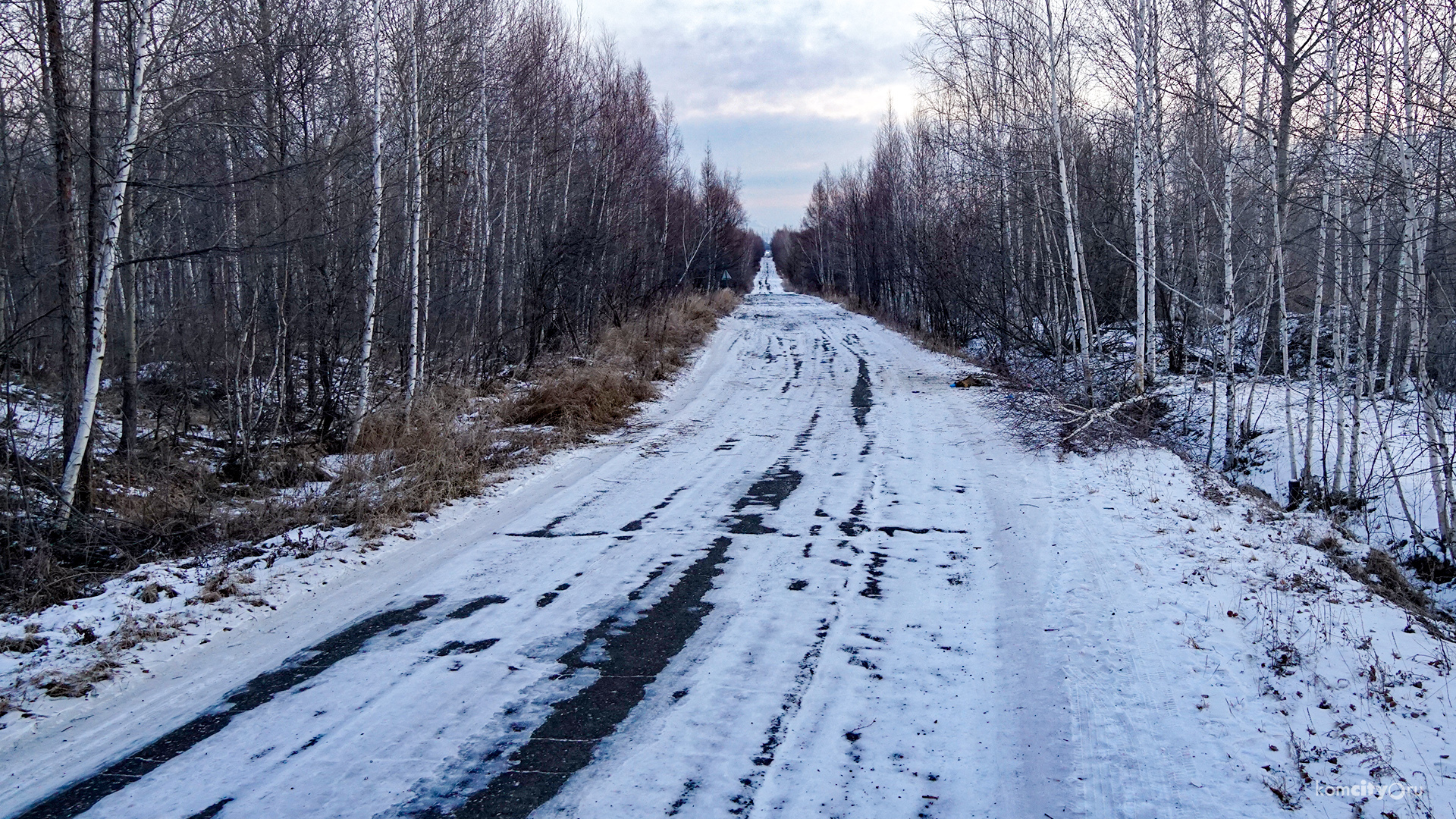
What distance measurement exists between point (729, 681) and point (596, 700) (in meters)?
0.67

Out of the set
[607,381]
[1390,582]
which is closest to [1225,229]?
[1390,582]

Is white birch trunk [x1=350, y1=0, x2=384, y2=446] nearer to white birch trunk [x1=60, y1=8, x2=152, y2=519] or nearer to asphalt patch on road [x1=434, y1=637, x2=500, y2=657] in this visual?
white birch trunk [x1=60, y1=8, x2=152, y2=519]

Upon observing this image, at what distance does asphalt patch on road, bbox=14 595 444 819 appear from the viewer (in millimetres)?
3080

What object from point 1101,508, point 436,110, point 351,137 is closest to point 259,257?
point 351,137

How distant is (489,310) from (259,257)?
7105 millimetres

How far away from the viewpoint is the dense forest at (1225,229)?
7.54 m

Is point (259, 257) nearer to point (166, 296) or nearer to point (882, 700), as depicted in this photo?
point (882, 700)

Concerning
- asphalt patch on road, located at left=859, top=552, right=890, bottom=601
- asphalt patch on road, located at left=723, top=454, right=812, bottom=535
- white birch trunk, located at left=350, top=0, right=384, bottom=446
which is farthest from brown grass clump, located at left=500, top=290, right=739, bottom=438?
asphalt patch on road, located at left=859, top=552, right=890, bottom=601

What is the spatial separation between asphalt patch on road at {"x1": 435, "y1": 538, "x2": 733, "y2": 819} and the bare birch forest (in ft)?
12.3

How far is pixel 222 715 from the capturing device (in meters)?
3.74

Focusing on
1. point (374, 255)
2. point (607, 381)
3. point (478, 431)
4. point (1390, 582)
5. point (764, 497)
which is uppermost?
point (374, 255)

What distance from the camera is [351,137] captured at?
11406mm

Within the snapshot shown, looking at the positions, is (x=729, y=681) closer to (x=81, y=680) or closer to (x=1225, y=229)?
(x=81, y=680)

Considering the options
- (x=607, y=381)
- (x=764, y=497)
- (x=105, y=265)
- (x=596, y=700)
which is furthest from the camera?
(x=607, y=381)
